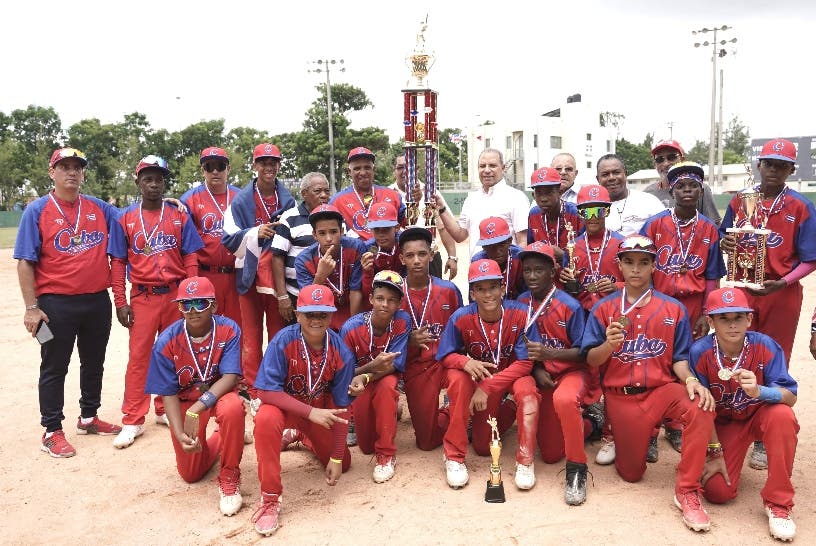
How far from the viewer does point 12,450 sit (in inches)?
228

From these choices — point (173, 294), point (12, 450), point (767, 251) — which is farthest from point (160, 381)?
point (767, 251)

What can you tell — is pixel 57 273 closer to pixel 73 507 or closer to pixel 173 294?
pixel 173 294

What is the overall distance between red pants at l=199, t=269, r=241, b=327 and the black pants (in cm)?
107

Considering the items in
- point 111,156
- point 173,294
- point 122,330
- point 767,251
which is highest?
point 111,156

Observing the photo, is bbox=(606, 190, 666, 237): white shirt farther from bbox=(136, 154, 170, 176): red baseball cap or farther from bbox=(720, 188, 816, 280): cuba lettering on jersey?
bbox=(136, 154, 170, 176): red baseball cap

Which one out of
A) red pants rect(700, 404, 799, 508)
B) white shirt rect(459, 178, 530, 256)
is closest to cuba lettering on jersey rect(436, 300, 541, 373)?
white shirt rect(459, 178, 530, 256)

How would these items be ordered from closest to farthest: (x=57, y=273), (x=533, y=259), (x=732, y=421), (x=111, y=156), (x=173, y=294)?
(x=732, y=421) < (x=533, y=259) < (x=57, y=273) < (x=173, y=294) < (x=111, y=156)

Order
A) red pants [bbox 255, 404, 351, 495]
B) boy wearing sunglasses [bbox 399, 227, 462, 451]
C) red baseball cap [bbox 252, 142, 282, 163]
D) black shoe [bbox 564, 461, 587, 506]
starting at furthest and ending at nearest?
red baseball cap [bbox 252, 142, 282, 163] → boy wearing sunglasses [bbox 399, 227, 462, 451] → black shoe [bbox 564, 461, 587, 506] → red pants [bbox 255, 404, 351, 495]

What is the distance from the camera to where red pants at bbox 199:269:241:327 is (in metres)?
6.62

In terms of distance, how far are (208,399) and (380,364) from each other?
4.48 ft

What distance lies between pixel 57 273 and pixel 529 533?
4651mm

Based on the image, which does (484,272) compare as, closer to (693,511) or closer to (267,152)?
(693,511)

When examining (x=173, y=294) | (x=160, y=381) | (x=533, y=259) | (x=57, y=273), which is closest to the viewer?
(x=160, y=381)

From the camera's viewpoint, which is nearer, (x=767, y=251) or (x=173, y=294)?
(x=767, y=251)
